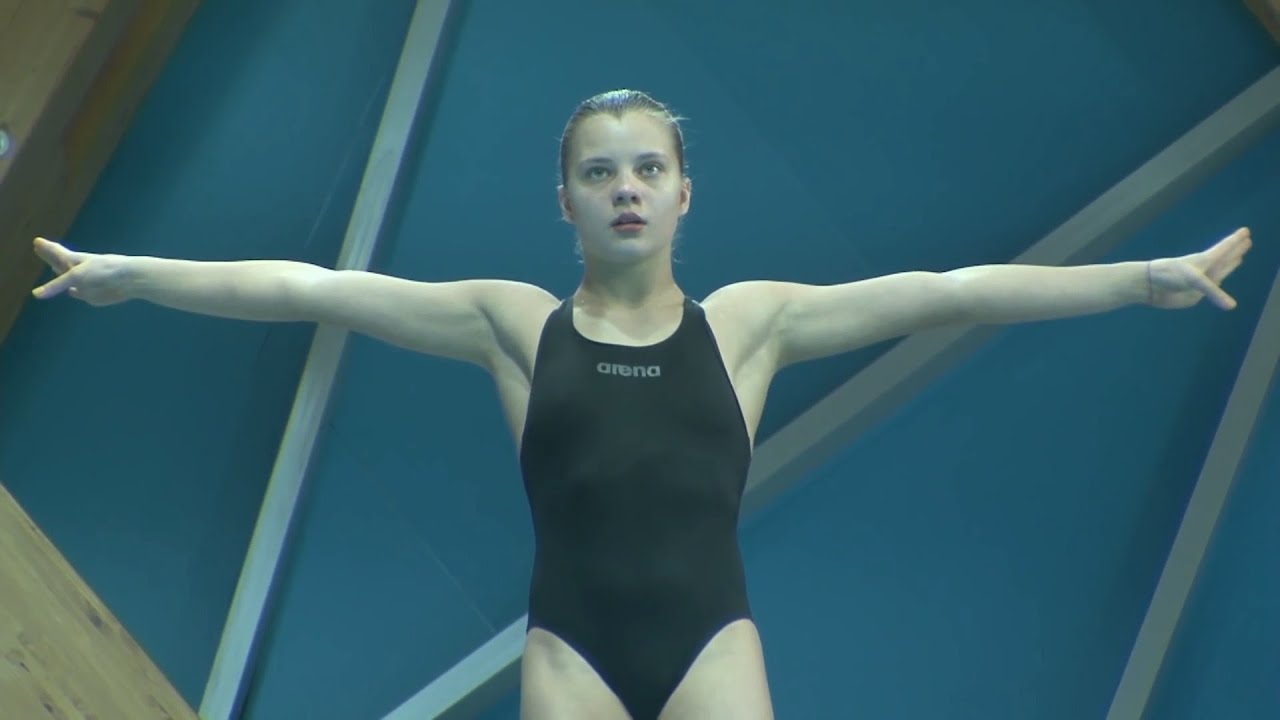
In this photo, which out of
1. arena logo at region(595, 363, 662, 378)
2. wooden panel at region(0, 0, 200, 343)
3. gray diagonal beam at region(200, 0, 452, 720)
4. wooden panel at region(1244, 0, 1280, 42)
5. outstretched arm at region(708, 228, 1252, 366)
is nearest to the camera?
arena logo at region(595, 363, 662, 378)

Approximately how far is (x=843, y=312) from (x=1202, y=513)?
7.14ft

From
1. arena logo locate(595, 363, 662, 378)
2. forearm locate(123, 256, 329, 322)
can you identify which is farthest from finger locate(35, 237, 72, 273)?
arena logo locate(595, 363, 662, 378)

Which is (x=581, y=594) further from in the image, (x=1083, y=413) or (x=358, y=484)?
(x=1083, y=413)

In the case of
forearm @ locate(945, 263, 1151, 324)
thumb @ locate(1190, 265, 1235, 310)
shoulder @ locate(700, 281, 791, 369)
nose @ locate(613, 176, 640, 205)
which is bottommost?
shoulder @ locate(700, 281, 791, 369)

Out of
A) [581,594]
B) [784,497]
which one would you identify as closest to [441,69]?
[784,497]

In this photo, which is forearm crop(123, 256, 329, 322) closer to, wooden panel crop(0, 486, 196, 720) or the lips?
wooden panel crop(0, 486, 196, 720)

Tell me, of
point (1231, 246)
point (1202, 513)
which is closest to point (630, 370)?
point (1231, 246)

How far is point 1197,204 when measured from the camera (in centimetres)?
498

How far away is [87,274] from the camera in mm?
3201

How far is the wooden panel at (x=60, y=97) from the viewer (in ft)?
14.2

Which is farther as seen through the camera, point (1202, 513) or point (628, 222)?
point (1202, 513)

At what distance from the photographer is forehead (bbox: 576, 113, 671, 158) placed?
10.6 ft

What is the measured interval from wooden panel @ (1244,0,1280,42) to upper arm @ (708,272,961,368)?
1940mm

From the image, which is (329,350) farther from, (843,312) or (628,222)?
(843,312)
